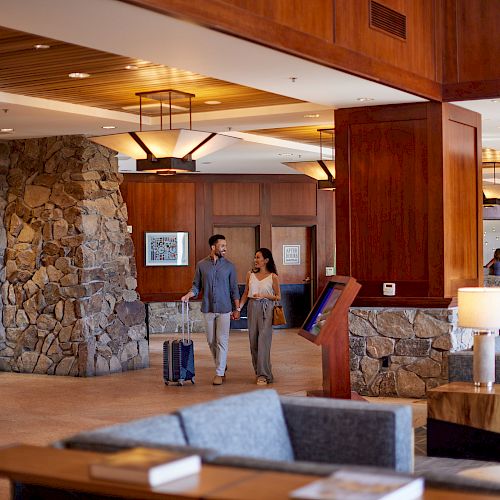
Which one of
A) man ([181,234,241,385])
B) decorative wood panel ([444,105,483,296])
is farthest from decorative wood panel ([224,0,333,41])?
man ([181,234,241,385])

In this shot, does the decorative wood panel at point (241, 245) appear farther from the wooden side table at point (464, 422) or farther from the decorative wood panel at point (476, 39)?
the wooden side table at point (464, 422)

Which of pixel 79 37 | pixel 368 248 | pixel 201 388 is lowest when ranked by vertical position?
pixel 201 388

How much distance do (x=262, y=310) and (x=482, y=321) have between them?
179 inches

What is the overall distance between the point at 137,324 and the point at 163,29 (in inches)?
263

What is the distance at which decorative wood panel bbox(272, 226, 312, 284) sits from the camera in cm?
1795

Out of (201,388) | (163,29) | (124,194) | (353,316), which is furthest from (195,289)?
(124,194)

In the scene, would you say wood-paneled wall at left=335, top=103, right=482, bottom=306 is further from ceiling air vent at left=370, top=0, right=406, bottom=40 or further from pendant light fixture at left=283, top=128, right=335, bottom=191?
pendant light fixture at left=283, top=128, right=335, bottom=191

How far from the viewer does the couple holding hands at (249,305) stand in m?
10.6

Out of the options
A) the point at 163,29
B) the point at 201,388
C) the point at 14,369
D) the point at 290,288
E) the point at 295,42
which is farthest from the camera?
the point at 290,288

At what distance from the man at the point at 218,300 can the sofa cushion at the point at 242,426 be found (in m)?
6.50

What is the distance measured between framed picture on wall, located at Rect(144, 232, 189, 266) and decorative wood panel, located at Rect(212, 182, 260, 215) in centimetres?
83

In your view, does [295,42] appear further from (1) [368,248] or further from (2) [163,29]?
(1) [368,248]

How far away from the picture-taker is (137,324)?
12219 mm

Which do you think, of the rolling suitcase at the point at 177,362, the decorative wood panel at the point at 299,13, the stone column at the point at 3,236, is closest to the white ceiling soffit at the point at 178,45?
the decorative wood panel at the point at 299,13
